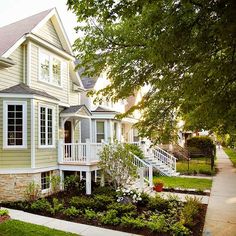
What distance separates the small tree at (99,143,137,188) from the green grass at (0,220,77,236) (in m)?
5.34

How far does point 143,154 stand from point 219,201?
29.5 feet

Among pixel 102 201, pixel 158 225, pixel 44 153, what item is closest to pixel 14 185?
pixel 44 153

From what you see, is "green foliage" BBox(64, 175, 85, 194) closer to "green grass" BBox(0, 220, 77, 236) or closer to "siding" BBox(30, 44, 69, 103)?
"siding" BBox(30, 44, 69, 103)

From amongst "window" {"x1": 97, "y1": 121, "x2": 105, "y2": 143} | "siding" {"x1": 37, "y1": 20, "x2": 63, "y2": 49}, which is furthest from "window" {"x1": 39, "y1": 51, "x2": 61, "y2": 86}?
"window" {"x1": 97, "y1": 121, "x2": 105, "y2": 143}

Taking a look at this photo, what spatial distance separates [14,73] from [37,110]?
210 cm

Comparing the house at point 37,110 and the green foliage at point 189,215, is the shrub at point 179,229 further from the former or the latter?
the house at point 37,110

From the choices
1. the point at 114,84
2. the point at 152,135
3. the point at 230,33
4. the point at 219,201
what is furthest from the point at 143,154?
the point at 230,33

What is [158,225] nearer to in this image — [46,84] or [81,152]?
[81,152]

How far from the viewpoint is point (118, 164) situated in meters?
13.3

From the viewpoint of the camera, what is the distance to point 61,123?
1639 centimetres

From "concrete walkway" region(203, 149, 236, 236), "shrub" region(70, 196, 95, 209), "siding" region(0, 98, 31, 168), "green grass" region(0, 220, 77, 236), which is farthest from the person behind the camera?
"siding" region(0, 98, 31, 168)

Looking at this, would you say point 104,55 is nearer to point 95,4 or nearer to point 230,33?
point 95,4

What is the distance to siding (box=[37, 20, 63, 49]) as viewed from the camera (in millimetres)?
15030

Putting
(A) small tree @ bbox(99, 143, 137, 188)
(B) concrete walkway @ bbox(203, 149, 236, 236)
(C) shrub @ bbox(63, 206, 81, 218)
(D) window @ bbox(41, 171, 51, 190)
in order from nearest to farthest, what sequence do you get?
(B) concrete walkway @ bbox(203, 149, 236, 236) < (C) shrub @ bbox(63, 206, 81, 218) < (A) small tree @ bbox(99, 143, 137, 188) < (D) window @ bbox(41, 171, 51, 190)
